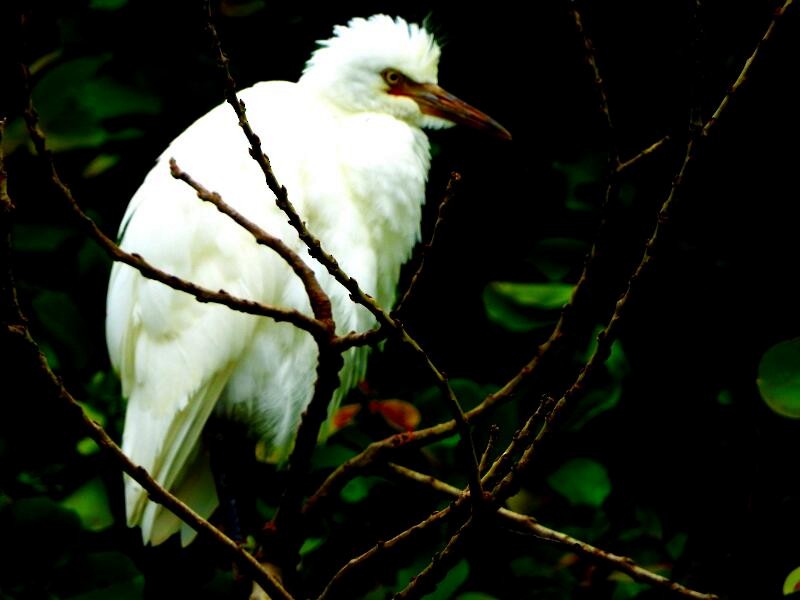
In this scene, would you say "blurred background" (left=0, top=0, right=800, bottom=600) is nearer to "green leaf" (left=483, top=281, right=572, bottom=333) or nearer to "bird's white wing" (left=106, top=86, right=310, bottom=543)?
"green leaf" (left=483, top=281, right=572, bottom=333)

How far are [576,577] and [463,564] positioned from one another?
249 mm

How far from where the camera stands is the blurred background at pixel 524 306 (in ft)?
6.21

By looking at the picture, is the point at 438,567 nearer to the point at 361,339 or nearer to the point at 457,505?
the point at 457,505

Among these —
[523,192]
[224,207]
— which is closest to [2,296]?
[224,207]

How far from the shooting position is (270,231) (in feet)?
6.25

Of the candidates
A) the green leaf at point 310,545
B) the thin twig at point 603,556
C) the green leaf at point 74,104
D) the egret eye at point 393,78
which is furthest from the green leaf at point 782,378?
the green leaf at point 74,104

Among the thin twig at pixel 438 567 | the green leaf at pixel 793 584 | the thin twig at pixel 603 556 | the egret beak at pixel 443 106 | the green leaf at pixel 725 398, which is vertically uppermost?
the egret beak at pixel 443 106

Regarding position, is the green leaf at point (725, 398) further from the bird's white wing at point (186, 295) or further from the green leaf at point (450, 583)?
the bird's white wing at point (186, 295)

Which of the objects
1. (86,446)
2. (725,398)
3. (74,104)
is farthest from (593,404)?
(74,104)

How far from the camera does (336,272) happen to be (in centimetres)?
90

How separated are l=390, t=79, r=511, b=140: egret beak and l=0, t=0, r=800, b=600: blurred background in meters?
0.16

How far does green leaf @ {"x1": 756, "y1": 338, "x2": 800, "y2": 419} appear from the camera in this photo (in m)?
1.62

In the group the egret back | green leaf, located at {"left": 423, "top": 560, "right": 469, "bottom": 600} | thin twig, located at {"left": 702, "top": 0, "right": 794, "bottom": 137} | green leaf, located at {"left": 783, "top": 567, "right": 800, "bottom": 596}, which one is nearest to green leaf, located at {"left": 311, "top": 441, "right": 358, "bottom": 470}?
the egret back

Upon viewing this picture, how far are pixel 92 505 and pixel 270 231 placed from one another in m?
0.61
